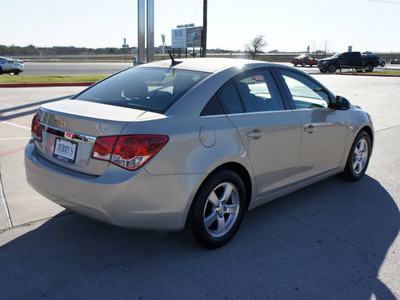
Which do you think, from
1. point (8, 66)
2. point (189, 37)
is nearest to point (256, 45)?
point (189, 37)

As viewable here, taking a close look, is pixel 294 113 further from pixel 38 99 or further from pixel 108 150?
pixel 38 99

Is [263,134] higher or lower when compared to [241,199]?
higher

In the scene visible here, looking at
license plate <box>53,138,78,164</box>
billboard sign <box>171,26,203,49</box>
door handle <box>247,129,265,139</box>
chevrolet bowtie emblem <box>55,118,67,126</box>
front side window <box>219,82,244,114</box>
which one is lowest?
license plate <box>53,138,78,164</box>

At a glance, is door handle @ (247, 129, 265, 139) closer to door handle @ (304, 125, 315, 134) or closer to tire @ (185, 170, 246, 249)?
tire @ (185, 170, 246, 249)

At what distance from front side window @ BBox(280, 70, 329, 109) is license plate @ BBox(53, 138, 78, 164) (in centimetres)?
234

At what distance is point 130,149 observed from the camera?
280 centimetres

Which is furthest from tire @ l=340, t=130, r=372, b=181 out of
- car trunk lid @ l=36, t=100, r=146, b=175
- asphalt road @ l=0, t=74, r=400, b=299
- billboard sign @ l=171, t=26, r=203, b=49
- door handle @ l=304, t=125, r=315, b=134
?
billboard sign @ l=171, t=26, r=203, b=49

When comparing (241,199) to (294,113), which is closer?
(241,199)

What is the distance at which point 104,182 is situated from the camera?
2.82 metres

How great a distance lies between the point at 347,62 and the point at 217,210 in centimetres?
3750

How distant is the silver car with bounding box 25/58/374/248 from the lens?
9.37 feet

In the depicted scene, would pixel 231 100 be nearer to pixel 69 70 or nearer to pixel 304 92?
pixel 304 92

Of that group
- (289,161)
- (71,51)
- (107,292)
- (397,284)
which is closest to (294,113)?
(289,161)

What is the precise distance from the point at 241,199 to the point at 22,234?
2035 millimetres
